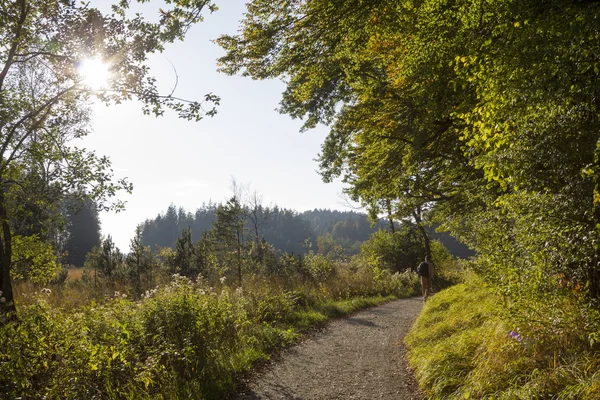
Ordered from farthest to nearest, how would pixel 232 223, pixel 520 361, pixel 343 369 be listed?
pixel 232 223 < pixel 343 369 < pixel 520 361

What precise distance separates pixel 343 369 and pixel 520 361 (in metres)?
3.21

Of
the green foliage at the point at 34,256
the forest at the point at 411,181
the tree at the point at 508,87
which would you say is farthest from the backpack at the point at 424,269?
the green foliage at the point at 34,256

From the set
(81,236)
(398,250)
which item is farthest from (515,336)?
(81,236)

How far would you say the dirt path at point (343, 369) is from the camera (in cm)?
542

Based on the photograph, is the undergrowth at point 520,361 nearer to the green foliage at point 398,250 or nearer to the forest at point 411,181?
the forest at point 411,181

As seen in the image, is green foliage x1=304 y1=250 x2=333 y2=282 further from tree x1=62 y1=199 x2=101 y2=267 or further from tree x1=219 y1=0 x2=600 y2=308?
tree x1=62 y1=199 x2=101 y2=267

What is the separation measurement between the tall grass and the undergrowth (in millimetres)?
3260

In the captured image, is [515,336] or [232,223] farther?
[232,223]

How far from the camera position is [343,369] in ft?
21.4

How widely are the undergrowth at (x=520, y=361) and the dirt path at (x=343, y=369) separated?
21.4 inches

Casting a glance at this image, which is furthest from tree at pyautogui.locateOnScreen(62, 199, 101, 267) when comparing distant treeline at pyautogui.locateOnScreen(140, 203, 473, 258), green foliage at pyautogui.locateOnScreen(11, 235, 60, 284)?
distant treeline at pyautogui.locateOnScreen(140, 203, 473, 258)

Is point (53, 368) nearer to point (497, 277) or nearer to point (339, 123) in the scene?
point (497, 277)

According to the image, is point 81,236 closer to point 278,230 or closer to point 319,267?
point 319,267

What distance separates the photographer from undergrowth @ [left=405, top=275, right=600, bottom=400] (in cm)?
351
